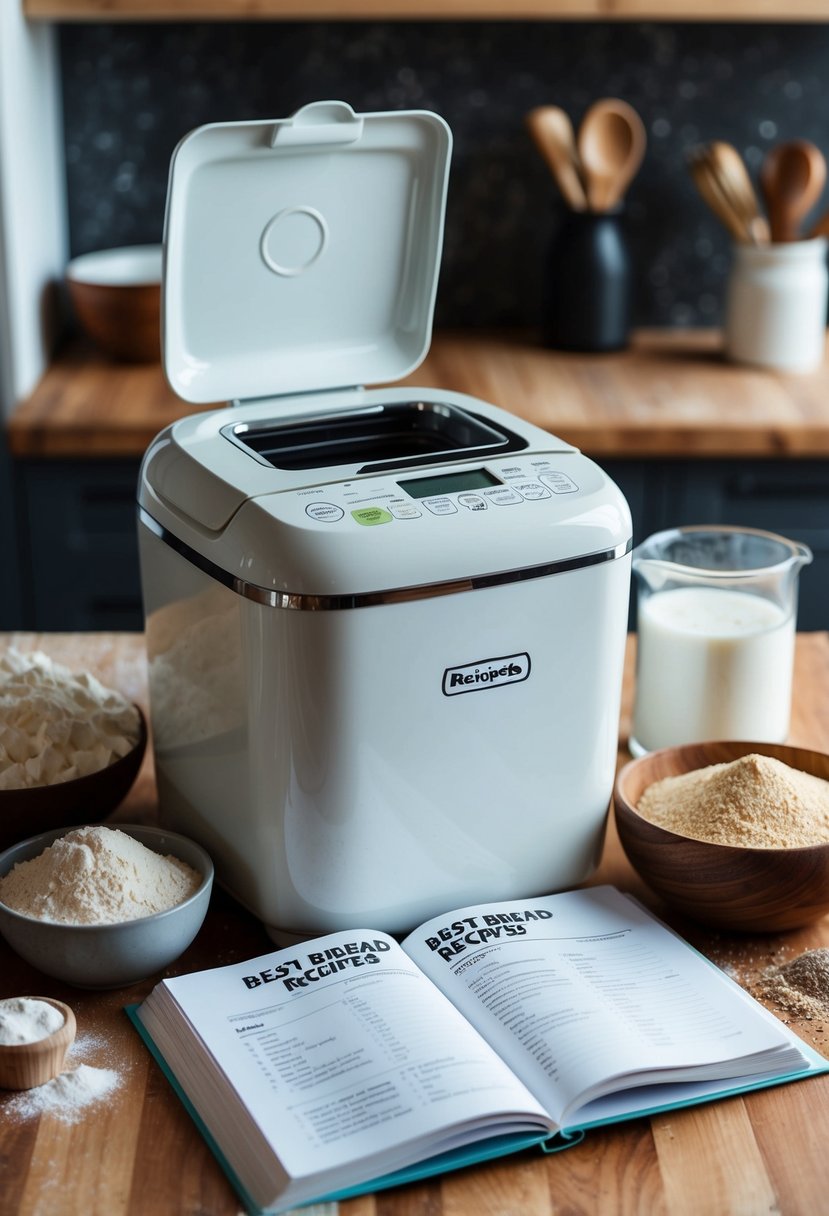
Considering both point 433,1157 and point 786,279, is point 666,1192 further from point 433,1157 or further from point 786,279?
point 786,279

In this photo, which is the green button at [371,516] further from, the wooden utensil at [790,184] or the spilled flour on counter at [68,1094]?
the wooden utensil at [790,184]

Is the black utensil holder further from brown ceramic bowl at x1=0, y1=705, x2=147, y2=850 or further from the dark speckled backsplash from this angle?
brown ceramic bowl at x1=0, y1=705, x2=147, y2=850

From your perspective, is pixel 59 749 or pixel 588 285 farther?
pixel 588 285

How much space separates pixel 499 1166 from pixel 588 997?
138 millimetres

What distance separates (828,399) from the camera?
2.22 meters

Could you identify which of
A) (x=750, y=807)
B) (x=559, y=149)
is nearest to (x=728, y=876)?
(x=750, y=807)

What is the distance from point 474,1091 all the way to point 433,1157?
0.04 m

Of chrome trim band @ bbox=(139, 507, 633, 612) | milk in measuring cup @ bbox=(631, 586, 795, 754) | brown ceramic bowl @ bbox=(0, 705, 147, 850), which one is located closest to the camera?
chrome trim band @ bbox=(139, 507, 633, 612)

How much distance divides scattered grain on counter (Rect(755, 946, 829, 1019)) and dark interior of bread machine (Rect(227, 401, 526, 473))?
1.35 feet

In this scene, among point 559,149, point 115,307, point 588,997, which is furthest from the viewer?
point 559,149

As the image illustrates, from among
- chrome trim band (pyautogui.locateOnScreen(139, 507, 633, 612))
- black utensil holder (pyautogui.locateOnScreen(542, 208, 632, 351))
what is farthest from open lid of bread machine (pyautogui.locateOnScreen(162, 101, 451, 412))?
black utensil holder (pyautogui.locateOnScreen(542, 208, 632, 351))

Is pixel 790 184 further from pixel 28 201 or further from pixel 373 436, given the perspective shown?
pixel 373 436

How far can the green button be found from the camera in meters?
0.90

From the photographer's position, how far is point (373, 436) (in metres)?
1.15
